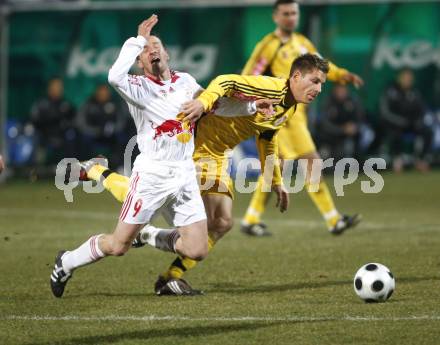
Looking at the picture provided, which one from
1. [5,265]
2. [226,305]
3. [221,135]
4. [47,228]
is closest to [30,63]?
[47,228]

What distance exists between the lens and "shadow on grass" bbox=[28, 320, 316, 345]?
7430 millimetres

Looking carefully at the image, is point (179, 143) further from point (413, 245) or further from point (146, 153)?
point (413, 245)

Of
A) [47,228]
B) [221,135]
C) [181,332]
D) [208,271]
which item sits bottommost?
[47,228]

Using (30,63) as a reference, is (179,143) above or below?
above

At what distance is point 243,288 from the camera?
9727 millimetres

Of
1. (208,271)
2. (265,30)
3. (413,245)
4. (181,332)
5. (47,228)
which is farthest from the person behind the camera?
(265,30)

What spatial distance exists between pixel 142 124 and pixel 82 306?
148 centimetres

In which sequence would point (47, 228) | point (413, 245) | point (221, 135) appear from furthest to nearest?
point (47, 228), point (413, 245), point (221, 135)

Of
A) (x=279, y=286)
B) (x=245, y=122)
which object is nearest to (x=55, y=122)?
(x=245, y=122)

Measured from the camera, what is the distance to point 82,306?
8812 millimetres

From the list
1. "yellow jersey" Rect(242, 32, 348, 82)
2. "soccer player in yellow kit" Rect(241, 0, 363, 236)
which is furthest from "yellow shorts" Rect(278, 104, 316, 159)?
"yellow jersey" Rect(242, 32, 348, 82)

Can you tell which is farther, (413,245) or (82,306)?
(413,245)

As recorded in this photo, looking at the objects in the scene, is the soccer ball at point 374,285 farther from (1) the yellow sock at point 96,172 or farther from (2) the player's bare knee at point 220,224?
(1) the yellow sock at point 96,172

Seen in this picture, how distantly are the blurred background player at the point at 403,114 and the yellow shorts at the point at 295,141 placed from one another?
7972mm
